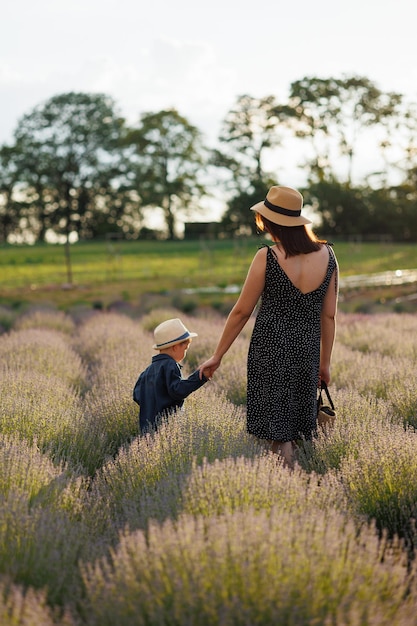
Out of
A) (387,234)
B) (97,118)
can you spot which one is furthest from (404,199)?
(97,118)

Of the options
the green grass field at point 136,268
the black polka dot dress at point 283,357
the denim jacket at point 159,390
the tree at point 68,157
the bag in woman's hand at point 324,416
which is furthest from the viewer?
the tree at point 68,157

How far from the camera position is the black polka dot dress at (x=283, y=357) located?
3.97 metres

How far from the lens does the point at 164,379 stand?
443 cm

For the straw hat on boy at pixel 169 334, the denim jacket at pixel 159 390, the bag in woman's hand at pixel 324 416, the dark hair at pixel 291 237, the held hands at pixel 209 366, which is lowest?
the bag in woman's hand at pixel 324 416

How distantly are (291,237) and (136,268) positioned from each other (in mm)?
27975

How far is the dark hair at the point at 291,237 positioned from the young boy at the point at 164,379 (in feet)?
2.49

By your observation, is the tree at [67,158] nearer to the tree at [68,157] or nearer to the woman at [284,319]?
the tree at [68,157]

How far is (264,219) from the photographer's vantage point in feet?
12.9

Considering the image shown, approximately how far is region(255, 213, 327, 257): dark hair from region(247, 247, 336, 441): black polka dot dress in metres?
0.16

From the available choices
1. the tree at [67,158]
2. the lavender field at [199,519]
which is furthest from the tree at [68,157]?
the lavender field at [199,519]

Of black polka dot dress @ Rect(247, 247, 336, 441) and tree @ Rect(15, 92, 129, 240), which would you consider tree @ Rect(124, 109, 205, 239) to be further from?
black polka dot dress @ Rect(247, 247, 336, 441)

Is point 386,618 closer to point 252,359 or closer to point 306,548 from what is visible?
point 306,548

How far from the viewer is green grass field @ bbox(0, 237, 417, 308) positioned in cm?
2025

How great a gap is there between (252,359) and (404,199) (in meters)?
41.0
